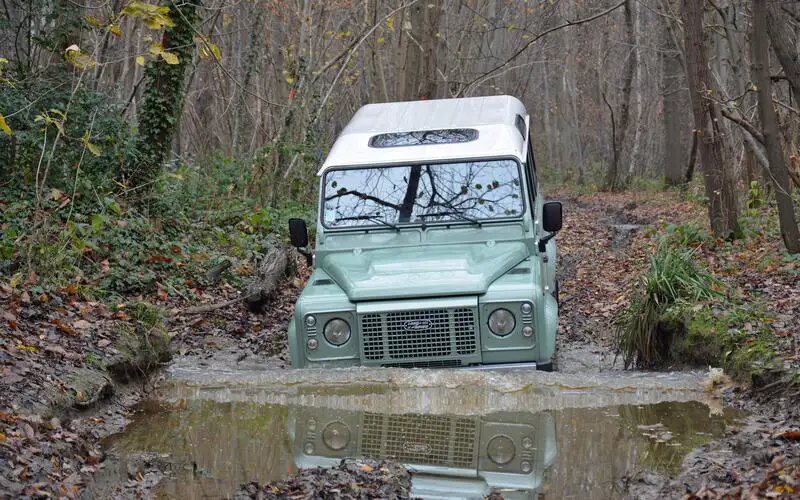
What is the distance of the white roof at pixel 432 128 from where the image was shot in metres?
8.64

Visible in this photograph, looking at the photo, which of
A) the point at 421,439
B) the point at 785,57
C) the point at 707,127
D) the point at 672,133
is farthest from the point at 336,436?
the point at 672,133

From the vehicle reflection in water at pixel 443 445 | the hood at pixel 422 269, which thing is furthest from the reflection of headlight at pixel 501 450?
the hood at pixel 422 269

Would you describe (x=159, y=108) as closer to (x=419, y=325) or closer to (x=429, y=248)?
(x=429, y=248)

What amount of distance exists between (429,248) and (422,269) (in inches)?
A: 24.5

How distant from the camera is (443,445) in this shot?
598 centimetres

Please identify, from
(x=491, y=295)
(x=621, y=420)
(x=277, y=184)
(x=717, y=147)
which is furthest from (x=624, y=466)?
(x=277, y=184)

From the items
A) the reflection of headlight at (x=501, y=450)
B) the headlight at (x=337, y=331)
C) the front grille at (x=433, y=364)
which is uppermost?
the headlight at (x=337, y=331)

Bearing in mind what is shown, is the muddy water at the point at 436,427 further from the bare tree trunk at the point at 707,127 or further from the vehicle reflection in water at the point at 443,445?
the bare tree trunk at the point at 707,127

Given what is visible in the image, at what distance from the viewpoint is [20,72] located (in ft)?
43.0

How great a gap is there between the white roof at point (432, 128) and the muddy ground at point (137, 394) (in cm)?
227

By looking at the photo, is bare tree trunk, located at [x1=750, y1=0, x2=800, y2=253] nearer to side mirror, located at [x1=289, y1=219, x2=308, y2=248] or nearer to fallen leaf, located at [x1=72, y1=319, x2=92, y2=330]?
side mirror, located at [x1=289, y1=219, x2=308, y2=248]

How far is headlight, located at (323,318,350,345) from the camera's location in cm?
750

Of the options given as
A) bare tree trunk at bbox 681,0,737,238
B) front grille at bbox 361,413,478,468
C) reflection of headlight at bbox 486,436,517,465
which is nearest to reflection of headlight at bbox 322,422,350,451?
front grille at bbox 361,413,478,468

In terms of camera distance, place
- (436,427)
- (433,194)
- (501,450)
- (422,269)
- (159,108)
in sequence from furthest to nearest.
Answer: (159,108), (433,194), (422,269), (436,427), (501,450)
